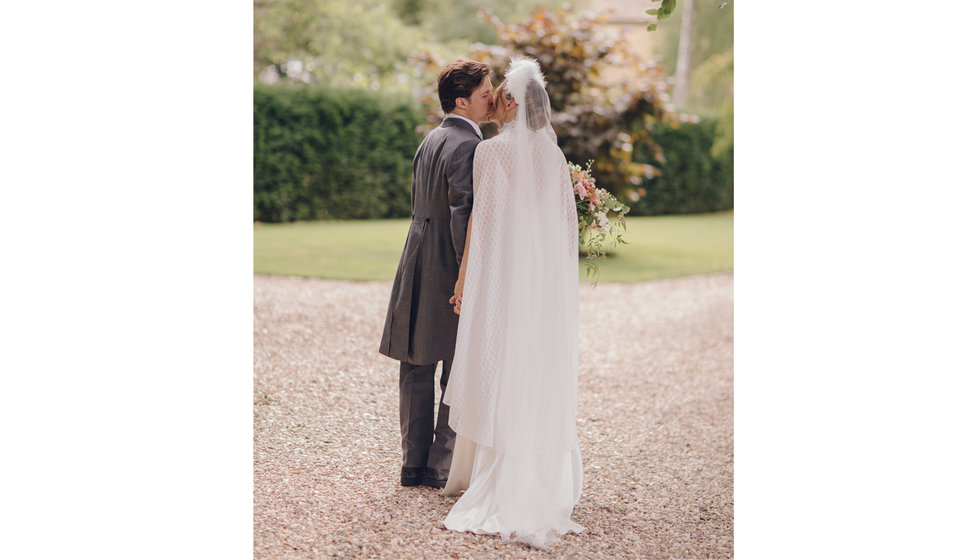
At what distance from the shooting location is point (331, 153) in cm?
1460

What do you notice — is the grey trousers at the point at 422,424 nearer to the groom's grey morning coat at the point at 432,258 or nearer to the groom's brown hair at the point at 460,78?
the groom's grey morning coat at the point at 432,258

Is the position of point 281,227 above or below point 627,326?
above

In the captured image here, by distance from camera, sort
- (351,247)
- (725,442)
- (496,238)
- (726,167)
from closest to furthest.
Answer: (496,238) → (725,442) → (351,247) → (726,167)

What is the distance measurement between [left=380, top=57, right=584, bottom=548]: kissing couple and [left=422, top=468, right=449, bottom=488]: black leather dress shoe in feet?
1.35

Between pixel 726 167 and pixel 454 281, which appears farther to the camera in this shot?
pixel 726 167

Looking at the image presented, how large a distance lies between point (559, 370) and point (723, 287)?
817cm

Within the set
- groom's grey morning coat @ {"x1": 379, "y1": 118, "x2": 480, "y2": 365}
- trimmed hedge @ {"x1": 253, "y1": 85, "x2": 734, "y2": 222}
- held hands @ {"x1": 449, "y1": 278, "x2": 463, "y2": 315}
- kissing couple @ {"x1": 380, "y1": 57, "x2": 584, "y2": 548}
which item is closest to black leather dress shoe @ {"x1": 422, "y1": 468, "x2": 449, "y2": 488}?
kissing couple @ {"x1": 380, "y1": 57, "x2": 584, "y2": 548}

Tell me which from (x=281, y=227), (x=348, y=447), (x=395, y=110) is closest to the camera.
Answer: (x=348, y=447)

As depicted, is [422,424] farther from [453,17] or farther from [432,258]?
[453,17]

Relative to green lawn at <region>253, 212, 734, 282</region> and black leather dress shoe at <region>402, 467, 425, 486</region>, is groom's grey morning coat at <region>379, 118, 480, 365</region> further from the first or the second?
green lawn at <region>253, 212, 734, 282</region>

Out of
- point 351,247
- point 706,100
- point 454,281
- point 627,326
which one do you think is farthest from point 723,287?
point 706,100

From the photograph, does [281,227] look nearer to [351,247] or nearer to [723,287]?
[351,247]

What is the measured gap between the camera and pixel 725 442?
5613 millimetres

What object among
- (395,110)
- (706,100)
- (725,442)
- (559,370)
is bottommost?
(725,442)
